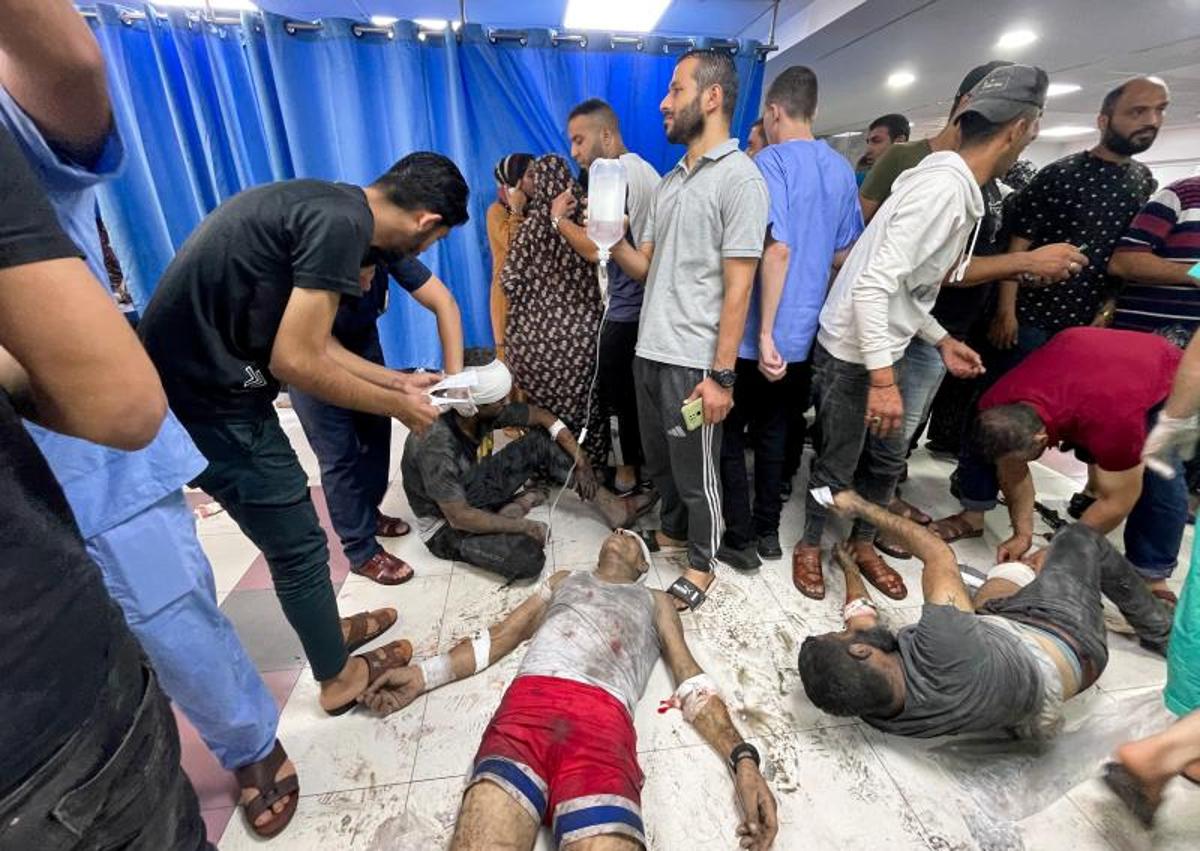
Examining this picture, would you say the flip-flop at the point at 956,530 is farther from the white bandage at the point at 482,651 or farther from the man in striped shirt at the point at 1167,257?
the white bandage at the point at 482,651

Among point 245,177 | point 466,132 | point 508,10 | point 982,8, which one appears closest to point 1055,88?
point 982,8

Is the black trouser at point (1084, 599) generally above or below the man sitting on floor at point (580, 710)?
above

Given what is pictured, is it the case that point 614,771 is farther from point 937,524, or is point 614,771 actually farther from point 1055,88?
point 1055,88

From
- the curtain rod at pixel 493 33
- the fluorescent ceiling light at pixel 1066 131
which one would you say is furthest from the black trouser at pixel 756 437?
the fluorescent ceiling light at pixel 1066 131

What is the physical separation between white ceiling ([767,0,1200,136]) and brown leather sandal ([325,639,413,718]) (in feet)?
12.4

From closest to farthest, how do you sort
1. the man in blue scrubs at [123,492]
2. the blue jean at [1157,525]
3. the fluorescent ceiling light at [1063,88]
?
the man in blue scrubs at [123,492] → the blue jean at [1157,525] → the fluorescent ceiling light at [1063,88]

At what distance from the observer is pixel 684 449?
5.45 feet

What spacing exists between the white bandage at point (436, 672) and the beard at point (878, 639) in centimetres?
106

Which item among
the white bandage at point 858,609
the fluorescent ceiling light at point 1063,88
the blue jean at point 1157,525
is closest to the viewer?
the white bandage at point 858,609

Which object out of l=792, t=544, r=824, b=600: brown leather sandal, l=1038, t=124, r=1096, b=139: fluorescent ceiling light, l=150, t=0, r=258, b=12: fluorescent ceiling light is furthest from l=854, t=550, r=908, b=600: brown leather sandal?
l=1038, t=124, r=1096, b=139: fluorescent ceiling light

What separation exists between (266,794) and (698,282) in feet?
5.43

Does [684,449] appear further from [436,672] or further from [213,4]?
[213,4]

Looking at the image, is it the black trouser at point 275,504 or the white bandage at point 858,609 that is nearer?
the black trouser at point 275,504

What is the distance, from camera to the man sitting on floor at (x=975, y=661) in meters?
1.10
